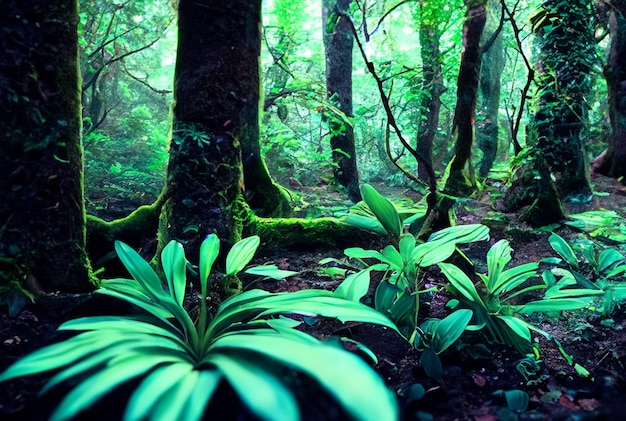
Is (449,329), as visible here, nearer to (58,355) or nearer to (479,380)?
(479,380)

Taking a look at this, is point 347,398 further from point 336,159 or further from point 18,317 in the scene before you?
point 336,159

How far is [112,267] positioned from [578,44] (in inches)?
198

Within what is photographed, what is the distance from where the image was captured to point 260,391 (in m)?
0.74

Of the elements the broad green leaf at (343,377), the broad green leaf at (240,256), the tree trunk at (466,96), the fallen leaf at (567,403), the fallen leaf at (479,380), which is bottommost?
the fallen leaf at (479,380)

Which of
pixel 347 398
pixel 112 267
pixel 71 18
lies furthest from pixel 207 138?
pixel 347 398

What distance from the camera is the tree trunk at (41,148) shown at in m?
1.63

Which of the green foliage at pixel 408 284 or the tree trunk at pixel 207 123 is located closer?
the green foliage at pixel 408 284

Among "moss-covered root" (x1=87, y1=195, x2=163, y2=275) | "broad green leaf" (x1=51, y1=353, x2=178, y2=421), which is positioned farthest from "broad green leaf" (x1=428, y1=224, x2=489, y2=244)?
"moss-covered root" (x1=87, y1=195, x2=163, y2=275)

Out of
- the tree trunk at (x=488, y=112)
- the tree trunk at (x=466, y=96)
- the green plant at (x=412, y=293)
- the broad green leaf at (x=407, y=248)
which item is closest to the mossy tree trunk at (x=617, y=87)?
the tree trunk at (x=488, y=112)

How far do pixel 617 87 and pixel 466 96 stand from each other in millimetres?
3623

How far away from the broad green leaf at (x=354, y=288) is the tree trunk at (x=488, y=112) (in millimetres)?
6765

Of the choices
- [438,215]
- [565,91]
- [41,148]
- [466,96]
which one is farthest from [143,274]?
[565,91]

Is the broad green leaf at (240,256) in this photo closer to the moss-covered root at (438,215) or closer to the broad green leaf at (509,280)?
the broad green leaf at (509,280)

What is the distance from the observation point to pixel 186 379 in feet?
3.01
